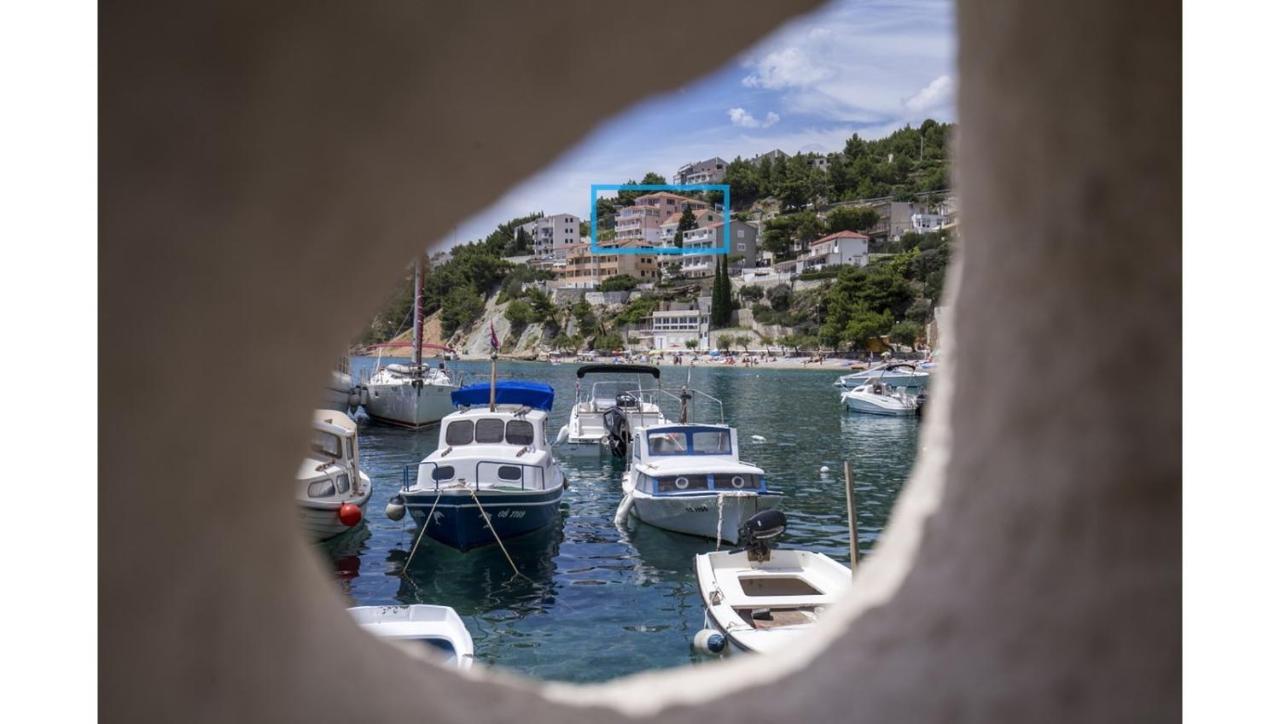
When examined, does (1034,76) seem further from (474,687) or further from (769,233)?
(769,233)

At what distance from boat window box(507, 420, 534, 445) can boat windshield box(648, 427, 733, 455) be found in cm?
237

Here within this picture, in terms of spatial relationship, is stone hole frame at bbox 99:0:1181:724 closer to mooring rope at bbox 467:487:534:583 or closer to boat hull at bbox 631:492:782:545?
mooring rope at bbox 467:487:534:583

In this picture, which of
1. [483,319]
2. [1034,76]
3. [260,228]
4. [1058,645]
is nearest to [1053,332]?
[1034,76]

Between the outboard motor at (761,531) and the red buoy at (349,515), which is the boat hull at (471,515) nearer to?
the red buoy at (349,515)

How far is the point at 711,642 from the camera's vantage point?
35.4 feet

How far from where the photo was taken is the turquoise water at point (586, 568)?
1187cm

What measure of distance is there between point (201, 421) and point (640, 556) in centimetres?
1491

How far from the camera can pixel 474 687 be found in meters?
2.26

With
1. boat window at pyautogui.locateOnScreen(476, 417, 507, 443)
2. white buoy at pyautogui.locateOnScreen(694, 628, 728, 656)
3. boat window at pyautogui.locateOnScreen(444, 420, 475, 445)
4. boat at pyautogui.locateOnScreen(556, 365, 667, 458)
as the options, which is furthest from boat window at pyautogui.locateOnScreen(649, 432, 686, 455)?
white buoy at pyautogui.locateOnScreen(694, 628, 728, 656)

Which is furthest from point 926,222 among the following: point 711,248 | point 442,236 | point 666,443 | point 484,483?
point 442,236

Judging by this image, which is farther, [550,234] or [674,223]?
[550,234]

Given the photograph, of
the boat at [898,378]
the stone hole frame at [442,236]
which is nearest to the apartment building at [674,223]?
the boat at [898,378]

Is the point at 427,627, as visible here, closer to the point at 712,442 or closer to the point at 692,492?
the point at 692,492

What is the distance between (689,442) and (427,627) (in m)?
10.1
